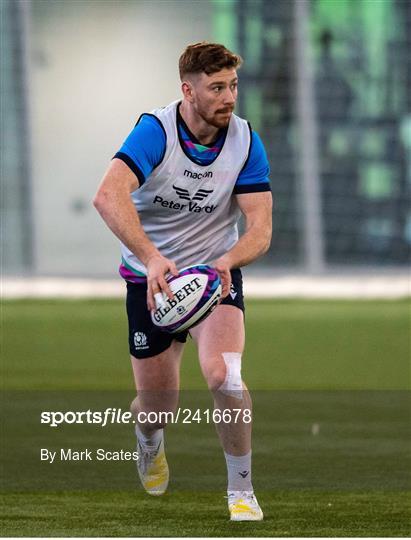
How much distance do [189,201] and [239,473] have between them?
1351 mm

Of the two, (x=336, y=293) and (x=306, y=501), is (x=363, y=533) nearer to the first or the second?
(x=306, y=501)

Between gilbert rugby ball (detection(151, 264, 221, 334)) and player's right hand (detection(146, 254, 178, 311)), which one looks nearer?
player's right hand (detection(146, 254, 178, 311))

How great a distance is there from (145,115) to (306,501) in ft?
6.62

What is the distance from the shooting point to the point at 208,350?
7.69 m

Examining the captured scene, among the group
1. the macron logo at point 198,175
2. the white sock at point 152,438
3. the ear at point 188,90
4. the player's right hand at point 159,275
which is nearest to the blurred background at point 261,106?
the white sock at point 152,438

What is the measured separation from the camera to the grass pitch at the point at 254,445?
757 centimetres

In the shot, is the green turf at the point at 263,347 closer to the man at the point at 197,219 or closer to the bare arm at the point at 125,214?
the man at the point at 197,219

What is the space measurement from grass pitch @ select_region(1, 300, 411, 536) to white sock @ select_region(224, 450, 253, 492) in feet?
0.54

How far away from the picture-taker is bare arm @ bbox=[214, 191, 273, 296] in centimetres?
756

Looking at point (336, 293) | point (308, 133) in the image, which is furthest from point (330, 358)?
point (308, 133)
